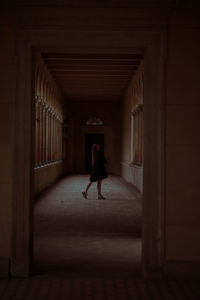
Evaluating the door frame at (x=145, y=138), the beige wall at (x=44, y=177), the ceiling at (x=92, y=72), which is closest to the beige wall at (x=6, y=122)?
the door frame at (x=145, y=138)

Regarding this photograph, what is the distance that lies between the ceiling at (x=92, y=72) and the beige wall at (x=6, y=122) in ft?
25.8

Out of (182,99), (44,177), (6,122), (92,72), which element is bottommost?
(44,177)

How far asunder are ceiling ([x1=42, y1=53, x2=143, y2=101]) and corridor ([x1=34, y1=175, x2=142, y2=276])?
16.0ft

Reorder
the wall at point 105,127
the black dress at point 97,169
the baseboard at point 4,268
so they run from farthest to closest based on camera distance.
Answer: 1. the wall at point 105,127
2. the black dress at point 97,169
3. the baseboard at point 4,268

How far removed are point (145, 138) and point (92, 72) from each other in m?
11.2

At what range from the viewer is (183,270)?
491 cm

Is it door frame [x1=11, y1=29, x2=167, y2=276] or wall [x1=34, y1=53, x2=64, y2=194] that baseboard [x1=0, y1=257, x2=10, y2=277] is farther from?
wall [x1=34, y1=53, x2=64, y2=194]

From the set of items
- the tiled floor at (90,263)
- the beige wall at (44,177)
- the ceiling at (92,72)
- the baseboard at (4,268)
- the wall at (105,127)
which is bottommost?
the tiled floor at (90,263)

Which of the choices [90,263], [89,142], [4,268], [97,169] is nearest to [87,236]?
[90,263]

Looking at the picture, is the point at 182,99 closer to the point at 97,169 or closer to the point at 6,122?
the point at 6,122

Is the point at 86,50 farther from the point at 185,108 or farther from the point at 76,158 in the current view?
the point at 76,158

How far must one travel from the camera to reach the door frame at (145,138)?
16.3 feet

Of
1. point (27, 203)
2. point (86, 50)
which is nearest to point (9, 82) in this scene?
point (86, 50)

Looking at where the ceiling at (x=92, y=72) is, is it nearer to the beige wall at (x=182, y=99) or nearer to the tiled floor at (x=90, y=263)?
the tiled floor at (x=90, y=263)
